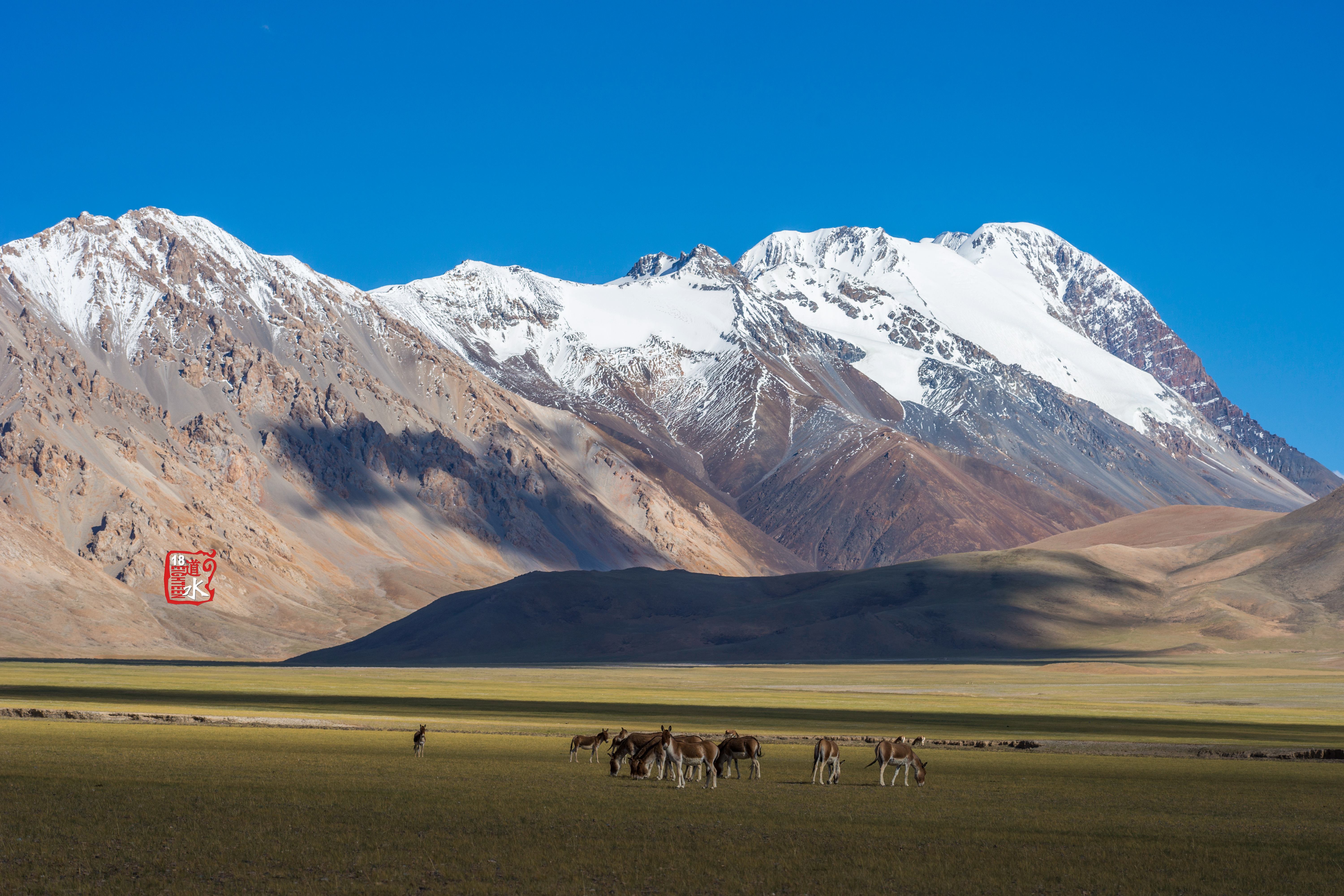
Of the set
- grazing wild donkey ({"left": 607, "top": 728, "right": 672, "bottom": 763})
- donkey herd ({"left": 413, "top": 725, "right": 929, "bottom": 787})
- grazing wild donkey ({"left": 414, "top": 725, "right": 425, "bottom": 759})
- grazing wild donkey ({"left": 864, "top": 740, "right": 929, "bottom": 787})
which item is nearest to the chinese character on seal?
grazing wild donkey ({"left": 414, "top": 725, "right": 425, "bottom": 759})

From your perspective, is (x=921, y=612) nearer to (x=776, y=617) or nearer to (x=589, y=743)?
(x=776, y=617)

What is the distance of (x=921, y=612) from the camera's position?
17000 cm

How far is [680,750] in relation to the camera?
97.6ft

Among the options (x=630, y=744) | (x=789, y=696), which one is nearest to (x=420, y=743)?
(x=630, y=744)

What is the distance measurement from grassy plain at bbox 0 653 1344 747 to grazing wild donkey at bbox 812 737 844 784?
19190 millimetres

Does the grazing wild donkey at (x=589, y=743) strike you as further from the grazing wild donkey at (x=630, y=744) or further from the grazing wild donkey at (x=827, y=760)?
the grazing wild donkey at (x=827, y=760)

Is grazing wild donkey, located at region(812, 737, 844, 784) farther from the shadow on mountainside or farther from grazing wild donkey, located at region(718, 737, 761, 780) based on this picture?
the shadow on mountainside

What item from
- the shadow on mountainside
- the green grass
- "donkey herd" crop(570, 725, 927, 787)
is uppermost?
the shadow on mountainside

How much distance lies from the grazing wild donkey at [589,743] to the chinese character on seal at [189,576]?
530 feet

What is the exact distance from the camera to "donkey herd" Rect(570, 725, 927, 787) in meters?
29.7

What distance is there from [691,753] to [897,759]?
503 centimetres

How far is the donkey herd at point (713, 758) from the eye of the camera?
29.7 m

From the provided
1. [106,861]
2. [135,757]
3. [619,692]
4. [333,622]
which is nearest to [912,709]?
[619,692]

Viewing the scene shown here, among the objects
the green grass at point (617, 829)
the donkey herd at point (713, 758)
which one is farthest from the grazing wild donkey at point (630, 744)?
the green grass at point (617, 829)
